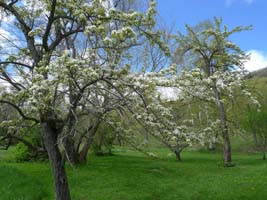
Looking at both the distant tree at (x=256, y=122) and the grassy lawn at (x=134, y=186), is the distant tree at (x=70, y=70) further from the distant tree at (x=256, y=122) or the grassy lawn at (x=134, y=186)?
the distant tree at (x=256, y=122)

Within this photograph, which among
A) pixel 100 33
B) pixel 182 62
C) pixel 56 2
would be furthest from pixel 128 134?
pixel 182 62

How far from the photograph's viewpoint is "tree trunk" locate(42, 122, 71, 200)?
20.0 ft

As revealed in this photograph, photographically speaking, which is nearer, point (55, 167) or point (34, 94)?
point (34, 94)

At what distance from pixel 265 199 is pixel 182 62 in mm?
10282

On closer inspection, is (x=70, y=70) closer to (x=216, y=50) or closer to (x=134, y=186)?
(x=134, y=186)

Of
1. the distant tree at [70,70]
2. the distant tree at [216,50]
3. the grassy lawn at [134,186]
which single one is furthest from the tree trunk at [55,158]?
the distant tree at [216,50]

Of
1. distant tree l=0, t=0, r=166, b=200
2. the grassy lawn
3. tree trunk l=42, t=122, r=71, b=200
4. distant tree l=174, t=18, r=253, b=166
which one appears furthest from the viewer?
distant tree l=174, t=18, r=253, b=166

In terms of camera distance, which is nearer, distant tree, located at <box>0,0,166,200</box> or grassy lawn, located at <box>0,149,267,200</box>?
distant tree, located at <box>0,0,166,200</box>

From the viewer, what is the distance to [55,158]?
6.16 m

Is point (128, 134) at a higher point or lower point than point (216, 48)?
lower

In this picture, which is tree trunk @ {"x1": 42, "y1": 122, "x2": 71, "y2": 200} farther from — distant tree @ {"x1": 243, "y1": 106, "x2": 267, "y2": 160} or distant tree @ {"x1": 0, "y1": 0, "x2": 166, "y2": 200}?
distant tree @ {"x1": 243, "y1": 106, "x2": 267, "y2": 160}

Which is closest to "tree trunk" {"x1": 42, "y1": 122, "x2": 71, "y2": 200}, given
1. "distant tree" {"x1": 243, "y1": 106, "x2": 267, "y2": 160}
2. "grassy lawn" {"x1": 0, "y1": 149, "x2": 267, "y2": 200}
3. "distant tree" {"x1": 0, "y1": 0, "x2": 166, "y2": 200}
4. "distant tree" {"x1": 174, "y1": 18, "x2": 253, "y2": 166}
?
"distant tree" {"x1": 0, "y1": 0, "x2": 166, "y2": 200}

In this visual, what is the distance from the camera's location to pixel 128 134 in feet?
21.7

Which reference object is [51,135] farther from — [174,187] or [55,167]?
[174,187]
